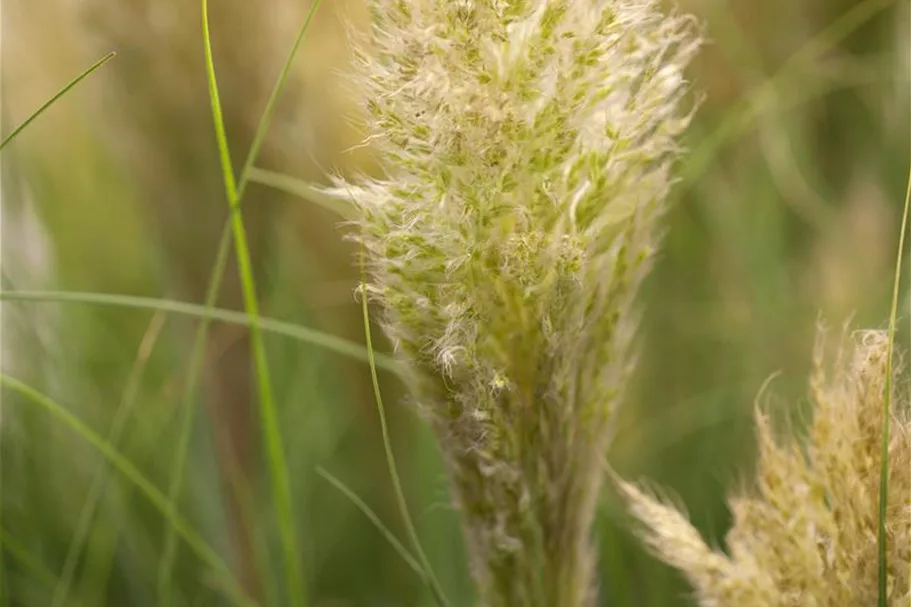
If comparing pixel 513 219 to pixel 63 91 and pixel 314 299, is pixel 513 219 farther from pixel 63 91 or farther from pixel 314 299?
pixel 314 299

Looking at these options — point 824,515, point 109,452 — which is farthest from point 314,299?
point 824,515

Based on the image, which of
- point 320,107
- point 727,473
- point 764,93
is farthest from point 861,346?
point 320,107

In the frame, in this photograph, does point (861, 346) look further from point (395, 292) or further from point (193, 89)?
point (193, 89)

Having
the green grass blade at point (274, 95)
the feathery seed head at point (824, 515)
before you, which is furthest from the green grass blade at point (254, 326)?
the feathery seed head at point (824, 515)

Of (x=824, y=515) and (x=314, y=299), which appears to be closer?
(x=824, y=515)

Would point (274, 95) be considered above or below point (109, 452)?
above
